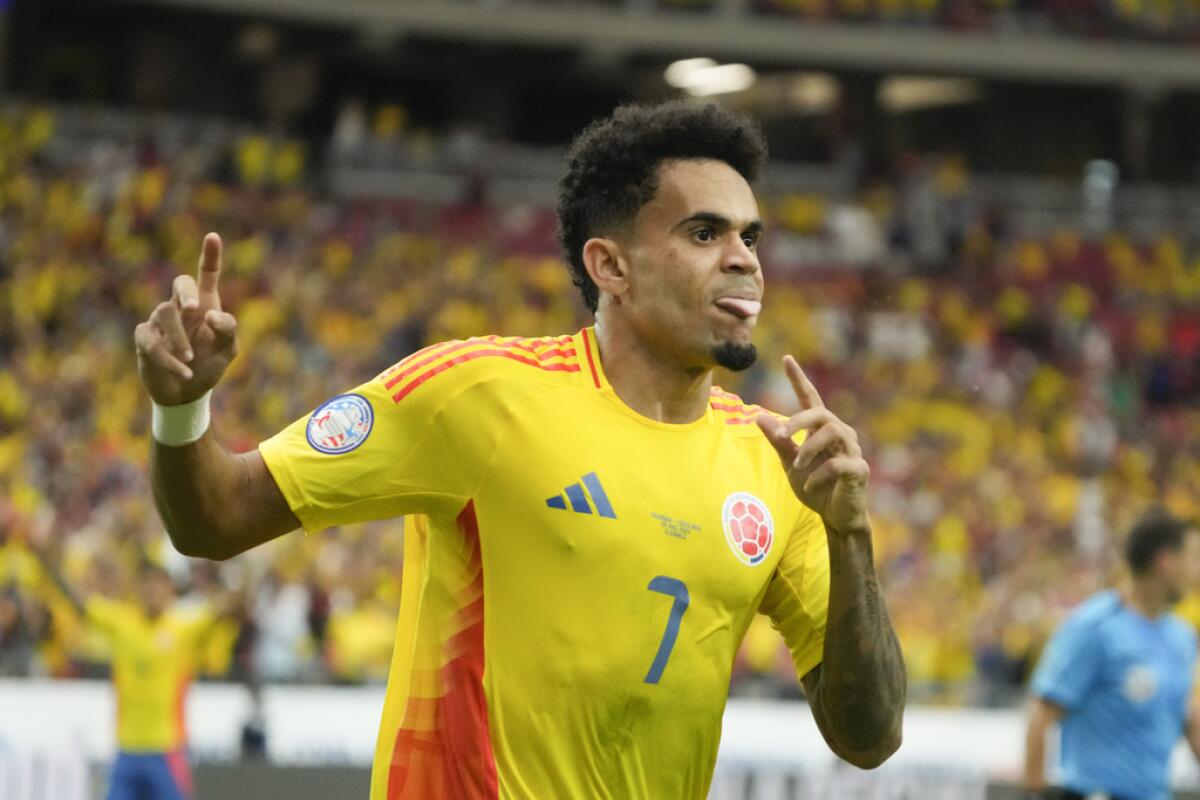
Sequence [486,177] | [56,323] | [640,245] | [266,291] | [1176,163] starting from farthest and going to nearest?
[1176,163] → [486,177] → [266,291] → [56,323] → [640,245]

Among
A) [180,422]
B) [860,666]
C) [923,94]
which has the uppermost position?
[923,94]

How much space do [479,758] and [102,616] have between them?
8651 mm

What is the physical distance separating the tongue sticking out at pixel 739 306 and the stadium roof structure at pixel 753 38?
928 inches

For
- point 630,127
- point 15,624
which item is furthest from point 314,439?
point 15,624

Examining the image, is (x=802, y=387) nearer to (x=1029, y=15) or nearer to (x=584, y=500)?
(x=584, y=500)

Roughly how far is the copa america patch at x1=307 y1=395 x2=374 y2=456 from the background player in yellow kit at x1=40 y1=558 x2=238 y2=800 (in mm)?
8148

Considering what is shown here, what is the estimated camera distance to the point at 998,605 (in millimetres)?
17516

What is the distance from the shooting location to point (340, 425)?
387 cm

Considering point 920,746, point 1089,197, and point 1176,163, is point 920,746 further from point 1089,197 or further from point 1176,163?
point 1176,163

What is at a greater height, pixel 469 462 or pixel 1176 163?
pixel 1176 163

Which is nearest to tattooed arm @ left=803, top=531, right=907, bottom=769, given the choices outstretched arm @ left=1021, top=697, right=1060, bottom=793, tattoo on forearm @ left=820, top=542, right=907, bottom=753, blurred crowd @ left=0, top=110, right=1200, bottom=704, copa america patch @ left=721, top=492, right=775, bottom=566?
tattoo on forearm @ left=820, top=542, right=907, bottom=753

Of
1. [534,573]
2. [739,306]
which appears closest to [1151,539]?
[739,306]

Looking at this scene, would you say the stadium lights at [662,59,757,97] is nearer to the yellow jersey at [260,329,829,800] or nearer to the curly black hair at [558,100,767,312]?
the curly black hair at [558,100,767,312]

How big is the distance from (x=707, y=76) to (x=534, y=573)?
27.9 meters
